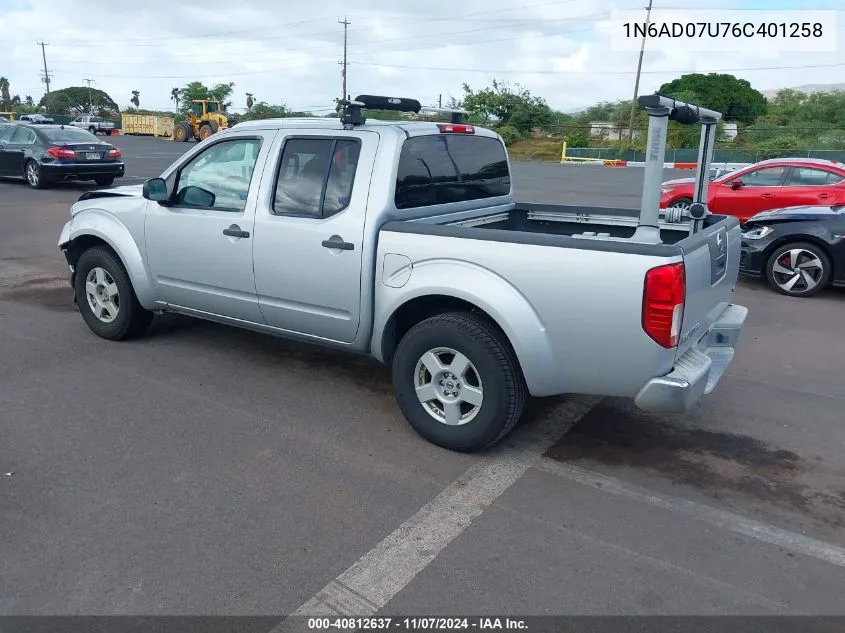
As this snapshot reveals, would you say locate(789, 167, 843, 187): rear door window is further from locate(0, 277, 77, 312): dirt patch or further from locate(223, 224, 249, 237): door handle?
locate(0, 277, 77, 312): dirt patch

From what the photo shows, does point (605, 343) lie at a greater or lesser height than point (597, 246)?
lesser

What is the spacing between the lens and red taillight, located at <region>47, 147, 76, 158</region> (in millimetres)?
16938

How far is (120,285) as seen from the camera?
19.1ft

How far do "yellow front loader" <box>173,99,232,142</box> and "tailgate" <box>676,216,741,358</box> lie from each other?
41.2 meters

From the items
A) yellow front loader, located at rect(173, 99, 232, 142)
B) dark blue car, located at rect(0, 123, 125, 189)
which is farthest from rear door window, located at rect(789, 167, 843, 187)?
yellow front loader, located at rect(173, 99, 232, 142)

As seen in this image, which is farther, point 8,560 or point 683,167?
point 683,167

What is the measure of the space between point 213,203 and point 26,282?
176 inches

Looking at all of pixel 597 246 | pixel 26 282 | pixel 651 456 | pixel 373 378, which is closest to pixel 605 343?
pixel 597 246

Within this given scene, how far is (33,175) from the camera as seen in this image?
17625 millimetres

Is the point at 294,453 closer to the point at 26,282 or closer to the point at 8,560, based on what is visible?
the point at 8,560

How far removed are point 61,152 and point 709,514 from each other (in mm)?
17234

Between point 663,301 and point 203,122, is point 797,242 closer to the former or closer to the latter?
point 663,301

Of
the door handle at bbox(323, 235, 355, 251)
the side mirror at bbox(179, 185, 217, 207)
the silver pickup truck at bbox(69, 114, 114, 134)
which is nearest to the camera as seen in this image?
the door handle at bbox(323, 235, 355, 251)

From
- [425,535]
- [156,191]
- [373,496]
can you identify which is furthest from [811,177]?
[425,535]
